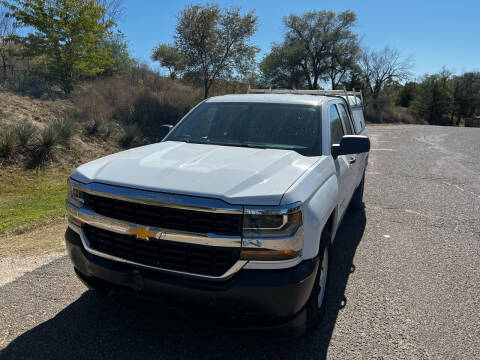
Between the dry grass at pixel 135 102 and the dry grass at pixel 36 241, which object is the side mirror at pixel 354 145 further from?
the dry grass at pixel 135 102

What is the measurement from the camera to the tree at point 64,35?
16062 mm

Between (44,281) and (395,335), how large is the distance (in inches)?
131

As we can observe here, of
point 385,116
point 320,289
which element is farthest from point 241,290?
point 385,116

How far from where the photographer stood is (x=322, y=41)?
40.8 metres

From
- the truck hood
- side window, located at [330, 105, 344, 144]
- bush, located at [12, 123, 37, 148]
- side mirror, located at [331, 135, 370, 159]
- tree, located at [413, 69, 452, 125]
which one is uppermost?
tree, located at [413, 69, 452, 125]

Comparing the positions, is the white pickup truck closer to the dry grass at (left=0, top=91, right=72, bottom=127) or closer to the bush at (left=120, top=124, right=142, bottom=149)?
the dry grass at (left=0, top=91, right=72, bottom=127)

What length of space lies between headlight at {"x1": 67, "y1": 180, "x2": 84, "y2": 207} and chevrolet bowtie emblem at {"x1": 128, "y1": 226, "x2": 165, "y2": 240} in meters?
0.55

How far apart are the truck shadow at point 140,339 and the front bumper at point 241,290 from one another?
0.70 ft

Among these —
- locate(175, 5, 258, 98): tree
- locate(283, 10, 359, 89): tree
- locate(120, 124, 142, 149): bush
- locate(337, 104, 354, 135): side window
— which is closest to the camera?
locate(337, 104, 354, 135): side window

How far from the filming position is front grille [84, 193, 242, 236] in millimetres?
2350

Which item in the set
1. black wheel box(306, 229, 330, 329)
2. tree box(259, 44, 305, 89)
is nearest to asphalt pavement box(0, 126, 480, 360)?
black wheel box(306, 229, 330, 329)

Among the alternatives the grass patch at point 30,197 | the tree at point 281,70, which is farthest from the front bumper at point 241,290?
the tree at point 281,70

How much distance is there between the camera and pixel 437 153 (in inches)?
589

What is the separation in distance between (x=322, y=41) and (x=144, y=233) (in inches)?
1671
